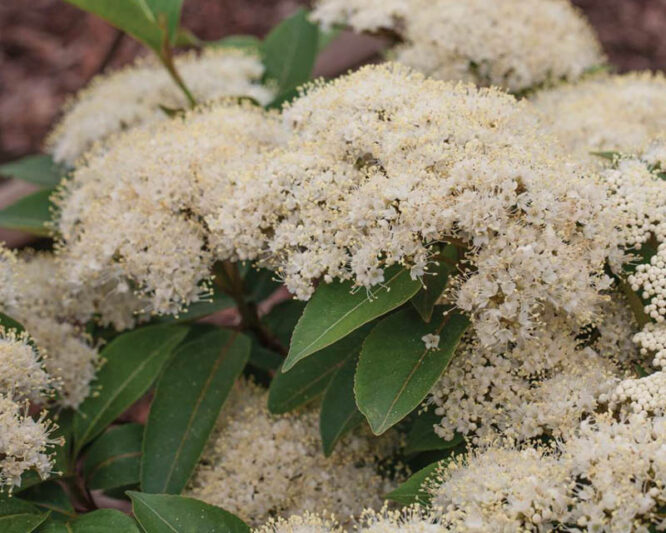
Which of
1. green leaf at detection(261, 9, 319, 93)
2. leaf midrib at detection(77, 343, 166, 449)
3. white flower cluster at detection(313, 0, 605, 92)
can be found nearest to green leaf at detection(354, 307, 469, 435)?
leaf midrib at detection(77, 343, 166, 449)

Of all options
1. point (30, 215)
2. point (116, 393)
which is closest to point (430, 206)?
point (116, 393)

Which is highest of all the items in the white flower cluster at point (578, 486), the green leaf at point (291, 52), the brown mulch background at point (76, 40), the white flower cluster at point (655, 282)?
the white flower cluster at point (655, 282)

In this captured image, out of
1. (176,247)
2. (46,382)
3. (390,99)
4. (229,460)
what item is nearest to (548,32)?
(390,99)

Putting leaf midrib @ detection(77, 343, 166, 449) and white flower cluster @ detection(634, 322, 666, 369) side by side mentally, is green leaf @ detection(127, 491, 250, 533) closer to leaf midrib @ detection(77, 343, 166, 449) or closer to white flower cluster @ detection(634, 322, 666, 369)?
leaf midrib @ detection(77, 343, 166, 449)

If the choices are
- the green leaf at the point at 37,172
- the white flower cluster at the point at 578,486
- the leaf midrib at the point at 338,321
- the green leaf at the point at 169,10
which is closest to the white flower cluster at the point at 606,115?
the leaf midrib at the point at 338,321

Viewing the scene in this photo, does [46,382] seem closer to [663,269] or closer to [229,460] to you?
→ [229,460]

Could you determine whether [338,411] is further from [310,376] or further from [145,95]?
[145,95]

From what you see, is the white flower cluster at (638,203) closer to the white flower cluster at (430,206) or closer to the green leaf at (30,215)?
the white flower cluster at (430,206)
